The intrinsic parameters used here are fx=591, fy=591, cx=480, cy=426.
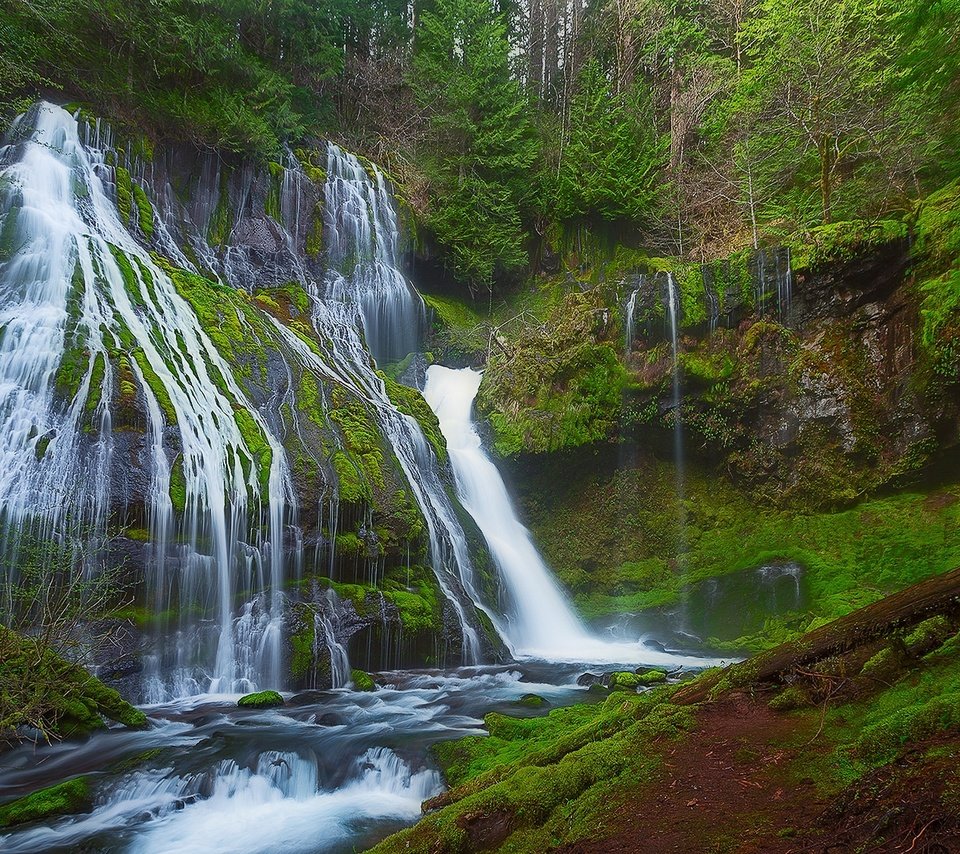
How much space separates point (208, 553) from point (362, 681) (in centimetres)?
295

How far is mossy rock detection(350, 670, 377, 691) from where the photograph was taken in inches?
333

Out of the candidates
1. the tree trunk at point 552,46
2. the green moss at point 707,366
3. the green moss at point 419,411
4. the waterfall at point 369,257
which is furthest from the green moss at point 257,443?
the tree trunk at point 552,46

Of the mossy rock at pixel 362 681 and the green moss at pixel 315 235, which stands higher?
the green moss at pixel 315 235

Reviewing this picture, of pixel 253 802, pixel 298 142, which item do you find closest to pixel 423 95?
pixel 298 142

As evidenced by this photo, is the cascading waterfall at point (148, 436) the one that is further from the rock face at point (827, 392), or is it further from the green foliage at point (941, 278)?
the green foliage at point (941, 278)

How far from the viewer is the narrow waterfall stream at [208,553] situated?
5320 mm

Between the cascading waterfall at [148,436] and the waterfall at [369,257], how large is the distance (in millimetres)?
6802

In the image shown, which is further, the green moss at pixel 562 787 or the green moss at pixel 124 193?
the green moss at pixel 124 193

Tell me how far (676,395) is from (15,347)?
13.0 m

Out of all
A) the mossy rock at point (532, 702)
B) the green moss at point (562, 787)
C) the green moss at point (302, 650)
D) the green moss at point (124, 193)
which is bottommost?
the mossy rock at point (532, 702)

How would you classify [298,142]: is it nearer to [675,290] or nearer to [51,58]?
[51,58]

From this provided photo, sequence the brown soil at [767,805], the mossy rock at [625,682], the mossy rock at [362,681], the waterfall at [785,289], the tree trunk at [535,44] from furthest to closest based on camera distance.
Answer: the tree trunk at [535,44], the waterfall at [785,289], the mossy rock at [362,681], the mossy rock at [625,682], the brown soil at [767,805]

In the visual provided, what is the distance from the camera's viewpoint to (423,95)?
22766 millimetres

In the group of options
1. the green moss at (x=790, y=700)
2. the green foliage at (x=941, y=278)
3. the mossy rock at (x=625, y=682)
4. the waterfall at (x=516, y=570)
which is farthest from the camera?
the waterfall at (x=516, y=570)
